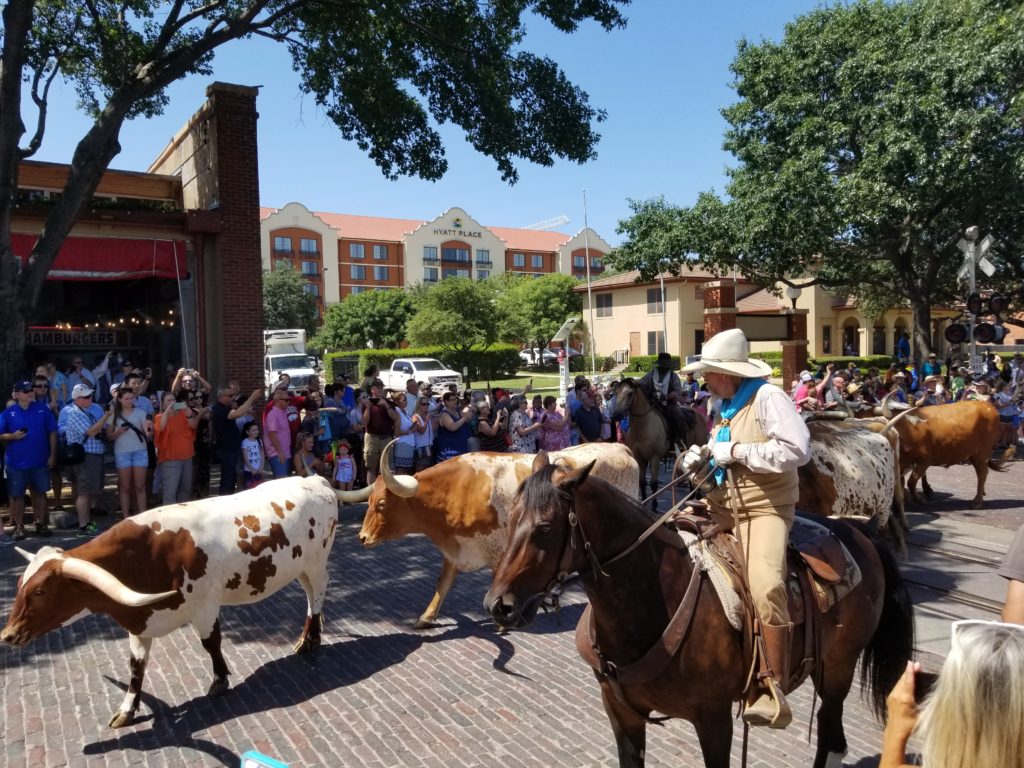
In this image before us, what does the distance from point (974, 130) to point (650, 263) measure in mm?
8706

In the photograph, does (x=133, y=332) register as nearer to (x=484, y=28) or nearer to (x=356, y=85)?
(x=356, y=85)

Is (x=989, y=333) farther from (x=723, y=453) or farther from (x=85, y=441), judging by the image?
(x=85, y=441)

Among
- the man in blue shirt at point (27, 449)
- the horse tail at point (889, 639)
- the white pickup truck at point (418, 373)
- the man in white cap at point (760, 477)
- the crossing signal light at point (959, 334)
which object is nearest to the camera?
the man in white cap at point (760, 477)

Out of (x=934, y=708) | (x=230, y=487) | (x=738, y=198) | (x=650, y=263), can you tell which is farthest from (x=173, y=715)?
(x=738, y=198)

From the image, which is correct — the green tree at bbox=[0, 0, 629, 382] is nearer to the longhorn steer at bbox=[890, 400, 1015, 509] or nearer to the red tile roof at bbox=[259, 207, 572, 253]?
the longhorn steer at bbox=[890, 400, 1015, 509]

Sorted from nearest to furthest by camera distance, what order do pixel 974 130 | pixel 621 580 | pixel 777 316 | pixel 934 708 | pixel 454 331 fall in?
pixel 934 708
pixel 621 580
pixel 974 130
pixel 777 316
pixel 454 331

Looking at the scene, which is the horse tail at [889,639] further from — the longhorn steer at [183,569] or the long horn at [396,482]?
the longhorn steer at [183,569]

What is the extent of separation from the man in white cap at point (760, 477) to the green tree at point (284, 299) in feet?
178

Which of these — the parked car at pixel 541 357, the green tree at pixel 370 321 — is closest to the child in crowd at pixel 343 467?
the green tree at pixel 370 321

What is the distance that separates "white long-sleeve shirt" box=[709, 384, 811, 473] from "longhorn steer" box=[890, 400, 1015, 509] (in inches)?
325

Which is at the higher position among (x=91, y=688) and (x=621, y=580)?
(x=621, y=580)

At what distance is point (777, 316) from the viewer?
1884cm

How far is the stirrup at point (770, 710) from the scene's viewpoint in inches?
129

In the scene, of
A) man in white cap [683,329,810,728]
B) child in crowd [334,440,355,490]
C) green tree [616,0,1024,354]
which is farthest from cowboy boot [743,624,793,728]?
green tree [616,0,1024,354]
